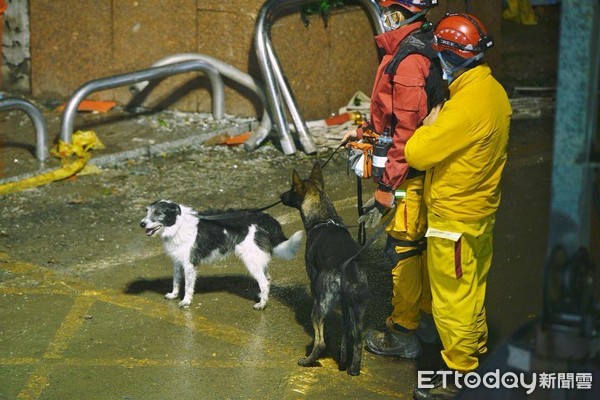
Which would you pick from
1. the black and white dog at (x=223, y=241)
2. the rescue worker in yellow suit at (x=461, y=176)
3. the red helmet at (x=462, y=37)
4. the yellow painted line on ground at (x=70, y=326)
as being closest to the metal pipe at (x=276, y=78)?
the black and white dog at (x=223, y=241)

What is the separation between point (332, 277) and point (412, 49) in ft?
4.78

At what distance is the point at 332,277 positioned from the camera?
600 cm

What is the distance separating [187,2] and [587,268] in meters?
7.98

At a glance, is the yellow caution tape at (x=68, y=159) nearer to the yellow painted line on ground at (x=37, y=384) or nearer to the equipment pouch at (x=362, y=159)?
the yellow painted line on ground at (x=37, y=384)

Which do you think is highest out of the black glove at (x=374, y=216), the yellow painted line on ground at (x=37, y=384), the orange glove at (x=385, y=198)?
the orange glove at (x=385, y=198)

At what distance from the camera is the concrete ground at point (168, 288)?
6113 millimetres

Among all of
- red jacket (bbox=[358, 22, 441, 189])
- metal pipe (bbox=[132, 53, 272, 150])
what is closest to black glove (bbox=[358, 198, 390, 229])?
red jacket (bbox=[358, 22, 441, 189])

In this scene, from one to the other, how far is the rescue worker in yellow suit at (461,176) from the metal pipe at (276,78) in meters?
4.90

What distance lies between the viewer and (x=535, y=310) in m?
6.99

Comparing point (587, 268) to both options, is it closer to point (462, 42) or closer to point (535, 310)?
point (462, 42)

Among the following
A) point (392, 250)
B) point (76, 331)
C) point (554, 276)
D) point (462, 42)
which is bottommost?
point (76, 331)

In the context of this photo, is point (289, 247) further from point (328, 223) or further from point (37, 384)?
point (37, 384)

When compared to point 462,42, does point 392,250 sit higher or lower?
lower

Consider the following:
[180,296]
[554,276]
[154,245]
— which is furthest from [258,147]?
[554,276]
